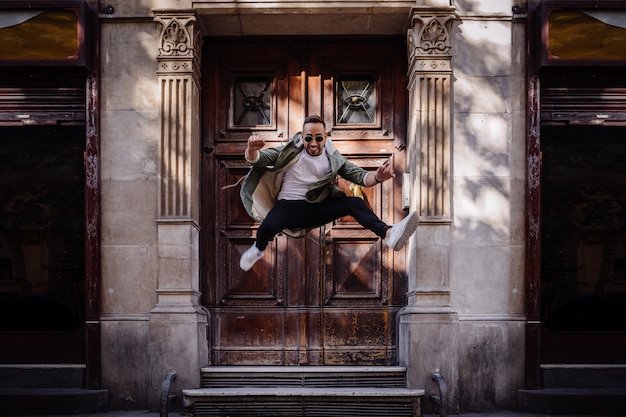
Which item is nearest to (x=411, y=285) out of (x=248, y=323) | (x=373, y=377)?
(x=373, y=377)

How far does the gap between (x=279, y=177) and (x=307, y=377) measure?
281 cm

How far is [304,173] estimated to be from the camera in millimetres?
7965

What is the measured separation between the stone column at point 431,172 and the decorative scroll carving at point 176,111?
2.73 metres

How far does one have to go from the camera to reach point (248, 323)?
1041cm

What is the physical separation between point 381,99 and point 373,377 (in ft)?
11.6

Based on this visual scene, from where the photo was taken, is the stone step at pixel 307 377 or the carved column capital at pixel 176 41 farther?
the carved column capital at pixel 176 41

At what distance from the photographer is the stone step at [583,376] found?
32.3ft

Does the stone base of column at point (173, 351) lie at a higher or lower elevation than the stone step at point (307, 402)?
higher

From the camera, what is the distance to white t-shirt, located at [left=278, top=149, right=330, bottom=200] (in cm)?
796

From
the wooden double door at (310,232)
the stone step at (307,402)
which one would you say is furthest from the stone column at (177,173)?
the stone step at (307,402)

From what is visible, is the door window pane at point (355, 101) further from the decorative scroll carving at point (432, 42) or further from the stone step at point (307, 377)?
the stone step at point (307, 377)

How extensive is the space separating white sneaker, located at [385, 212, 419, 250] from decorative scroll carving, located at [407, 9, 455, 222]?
91.7 inches

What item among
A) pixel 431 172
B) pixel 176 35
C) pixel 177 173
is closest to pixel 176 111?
pixel 177 173

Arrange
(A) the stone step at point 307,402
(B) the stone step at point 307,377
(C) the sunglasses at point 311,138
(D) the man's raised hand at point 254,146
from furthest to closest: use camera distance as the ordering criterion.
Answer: (B) the stone step at point 307,377 < (A) the stone step at point 307,402 < (C) the sunglasses at point 311,138 < (D) the man's raised hand at point 254,146
